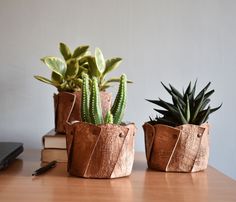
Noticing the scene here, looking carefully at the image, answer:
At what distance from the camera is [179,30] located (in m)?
1.12

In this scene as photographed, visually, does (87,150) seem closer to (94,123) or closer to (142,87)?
(94,123)

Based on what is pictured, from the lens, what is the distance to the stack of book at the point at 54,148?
2.61ft

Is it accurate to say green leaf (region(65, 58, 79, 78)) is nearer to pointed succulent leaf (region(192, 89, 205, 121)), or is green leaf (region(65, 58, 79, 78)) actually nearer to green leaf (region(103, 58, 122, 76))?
green leaf (region(103, 58, 122, 76))

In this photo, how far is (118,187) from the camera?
62 cm

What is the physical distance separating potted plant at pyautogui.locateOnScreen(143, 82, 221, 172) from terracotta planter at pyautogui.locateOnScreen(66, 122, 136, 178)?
0.30ft

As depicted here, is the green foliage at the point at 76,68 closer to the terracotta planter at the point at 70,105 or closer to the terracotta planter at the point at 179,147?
the terracotta planter at the point at 70,105

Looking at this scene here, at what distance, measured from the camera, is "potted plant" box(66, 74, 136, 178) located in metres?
0.65

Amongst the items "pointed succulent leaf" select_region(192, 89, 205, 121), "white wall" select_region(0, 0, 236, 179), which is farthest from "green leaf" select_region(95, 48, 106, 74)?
"white wall" select_region(0, 0, 236, 179)

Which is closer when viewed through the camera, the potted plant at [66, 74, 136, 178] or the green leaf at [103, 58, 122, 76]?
the potted plant at [66, 74, 136, 178]

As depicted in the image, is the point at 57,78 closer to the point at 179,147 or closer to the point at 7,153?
the point at 7,153

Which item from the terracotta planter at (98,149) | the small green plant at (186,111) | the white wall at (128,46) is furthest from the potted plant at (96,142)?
the white wall at (128,46)

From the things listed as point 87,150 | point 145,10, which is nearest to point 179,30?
point 145,10

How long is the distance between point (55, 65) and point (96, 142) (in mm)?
234

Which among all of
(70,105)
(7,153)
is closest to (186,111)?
(70,105)
